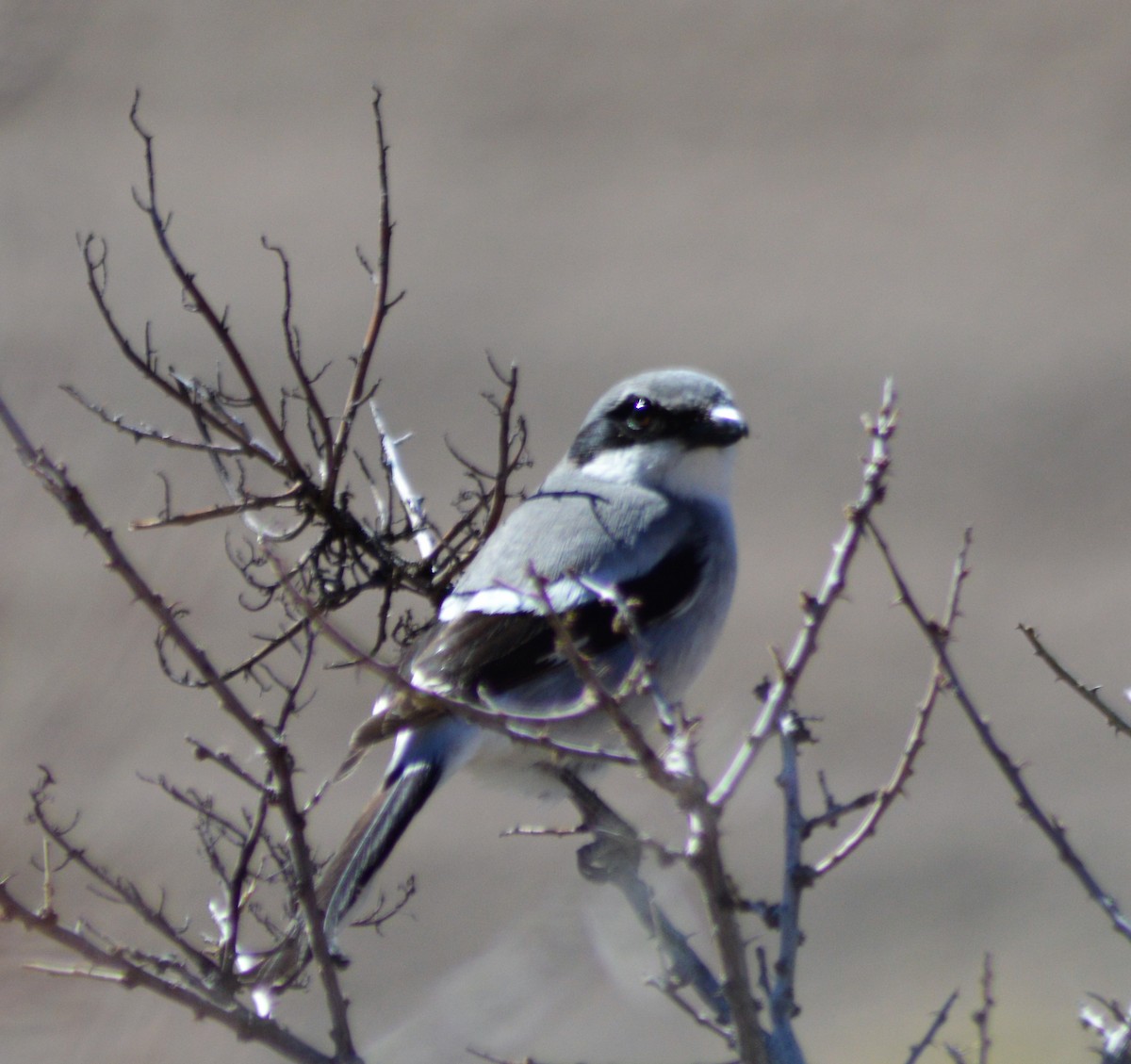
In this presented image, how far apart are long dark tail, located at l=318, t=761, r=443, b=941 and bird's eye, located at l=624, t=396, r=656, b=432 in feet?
3.20

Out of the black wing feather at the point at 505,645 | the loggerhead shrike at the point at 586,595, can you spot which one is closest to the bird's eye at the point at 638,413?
the loggerhead shrike at the point at 586,595

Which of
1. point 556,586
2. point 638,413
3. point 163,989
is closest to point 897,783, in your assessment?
point 163,989

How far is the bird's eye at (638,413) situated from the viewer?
3.05 meters

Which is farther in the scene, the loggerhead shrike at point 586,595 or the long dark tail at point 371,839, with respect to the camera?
the loggerhead shrike at point 586,595

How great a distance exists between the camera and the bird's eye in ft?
10.0

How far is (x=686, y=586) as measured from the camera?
2.87 meters

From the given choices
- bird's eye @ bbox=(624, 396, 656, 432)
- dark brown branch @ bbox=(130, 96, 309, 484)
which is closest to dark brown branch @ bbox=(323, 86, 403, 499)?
dark brown branch @ bbox=(130, 96, 309, 484)

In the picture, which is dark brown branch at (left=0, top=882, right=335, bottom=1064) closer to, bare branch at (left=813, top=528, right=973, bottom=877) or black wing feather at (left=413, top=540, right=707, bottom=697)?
bare branch at (left=813, top=528, right=973, bottom=877)

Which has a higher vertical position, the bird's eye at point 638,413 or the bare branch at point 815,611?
the bird's eye at point 638,413

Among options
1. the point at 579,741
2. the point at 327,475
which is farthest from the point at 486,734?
the point at 327,475

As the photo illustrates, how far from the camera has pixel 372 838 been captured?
7.39 feet

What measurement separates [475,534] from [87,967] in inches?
47.7

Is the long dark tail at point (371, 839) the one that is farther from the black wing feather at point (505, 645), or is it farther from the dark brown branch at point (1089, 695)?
the dark brown branch at point (1089, 695)

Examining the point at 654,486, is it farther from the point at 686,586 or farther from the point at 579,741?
the point at 579,741
